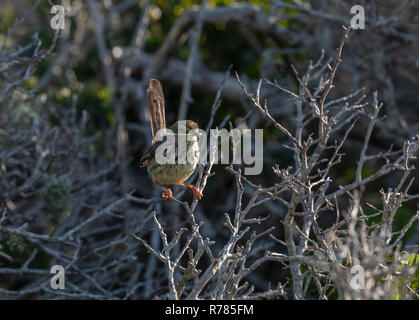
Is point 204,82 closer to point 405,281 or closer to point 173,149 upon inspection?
point 173,149

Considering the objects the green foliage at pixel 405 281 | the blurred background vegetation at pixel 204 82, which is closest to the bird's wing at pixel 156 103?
the blurred background vegetation at pixel 204 82

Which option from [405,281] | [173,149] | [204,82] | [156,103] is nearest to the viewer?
[405,281]

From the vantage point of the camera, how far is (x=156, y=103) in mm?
4504

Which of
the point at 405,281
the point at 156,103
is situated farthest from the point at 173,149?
the point at 405,281

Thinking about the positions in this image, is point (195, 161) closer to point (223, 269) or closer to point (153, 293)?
point (223, 269)

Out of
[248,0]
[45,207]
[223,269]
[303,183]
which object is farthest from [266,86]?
[223,269]

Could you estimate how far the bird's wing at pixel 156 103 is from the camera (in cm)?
443

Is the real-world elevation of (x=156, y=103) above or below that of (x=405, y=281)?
above

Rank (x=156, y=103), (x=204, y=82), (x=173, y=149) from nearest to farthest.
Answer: (x=173, y=149) < (x=156, y=103) < (x=204, y=82)

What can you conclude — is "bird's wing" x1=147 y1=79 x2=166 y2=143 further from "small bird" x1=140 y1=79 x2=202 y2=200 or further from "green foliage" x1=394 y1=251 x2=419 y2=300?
"green foliage" x1=394 y1=251 x2=419 y2=300

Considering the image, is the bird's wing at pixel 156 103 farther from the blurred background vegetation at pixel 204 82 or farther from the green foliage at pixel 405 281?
the green foliage at pixel 405 281

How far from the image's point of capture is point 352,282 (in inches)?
105

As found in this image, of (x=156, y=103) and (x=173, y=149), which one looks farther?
(x=156, y=103)

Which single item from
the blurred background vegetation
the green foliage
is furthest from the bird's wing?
the green foliage
